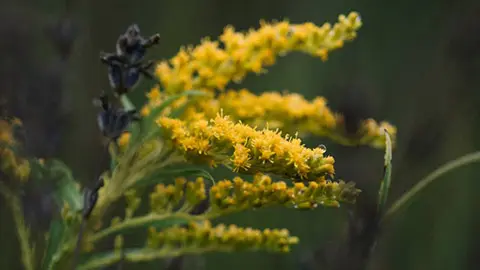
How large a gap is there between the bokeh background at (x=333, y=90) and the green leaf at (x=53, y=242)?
149 millimetres

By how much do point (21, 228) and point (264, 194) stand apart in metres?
0.39

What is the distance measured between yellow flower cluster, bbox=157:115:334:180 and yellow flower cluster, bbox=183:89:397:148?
193 millimetres

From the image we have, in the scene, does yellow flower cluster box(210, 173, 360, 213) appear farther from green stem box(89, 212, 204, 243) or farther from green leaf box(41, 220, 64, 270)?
green leaf box(41, 220, 64, 270)

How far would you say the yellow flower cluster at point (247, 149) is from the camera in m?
0.96

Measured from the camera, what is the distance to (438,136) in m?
1.64

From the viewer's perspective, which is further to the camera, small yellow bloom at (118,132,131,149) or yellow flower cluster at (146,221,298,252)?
small yellow bloom at (118,132,131,149)

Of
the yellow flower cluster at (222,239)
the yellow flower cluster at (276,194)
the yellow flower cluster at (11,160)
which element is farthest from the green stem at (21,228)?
the yellow flower cluster at (276,194)

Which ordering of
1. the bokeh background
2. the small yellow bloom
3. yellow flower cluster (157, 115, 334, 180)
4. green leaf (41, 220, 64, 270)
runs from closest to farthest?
yellow flower cluster (157, 115, 334, 180)
green leaf (41, 220, 64, 270)
the small yellow bloom
the bokeh background

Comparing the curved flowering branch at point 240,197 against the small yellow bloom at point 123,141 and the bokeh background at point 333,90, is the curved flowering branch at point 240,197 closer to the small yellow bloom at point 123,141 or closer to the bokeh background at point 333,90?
the small yellow bloom at point 123,141

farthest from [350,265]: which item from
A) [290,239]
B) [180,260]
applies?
[180,260]

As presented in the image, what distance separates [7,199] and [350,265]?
21.9 inches

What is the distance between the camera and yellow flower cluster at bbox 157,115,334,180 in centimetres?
96

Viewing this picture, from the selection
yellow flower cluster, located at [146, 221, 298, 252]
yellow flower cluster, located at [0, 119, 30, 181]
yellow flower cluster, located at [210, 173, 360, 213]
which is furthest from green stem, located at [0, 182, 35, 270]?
yellow flower cluster, located at [210, 173, 360, 213]

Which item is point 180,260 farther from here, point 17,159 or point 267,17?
point 267,17
